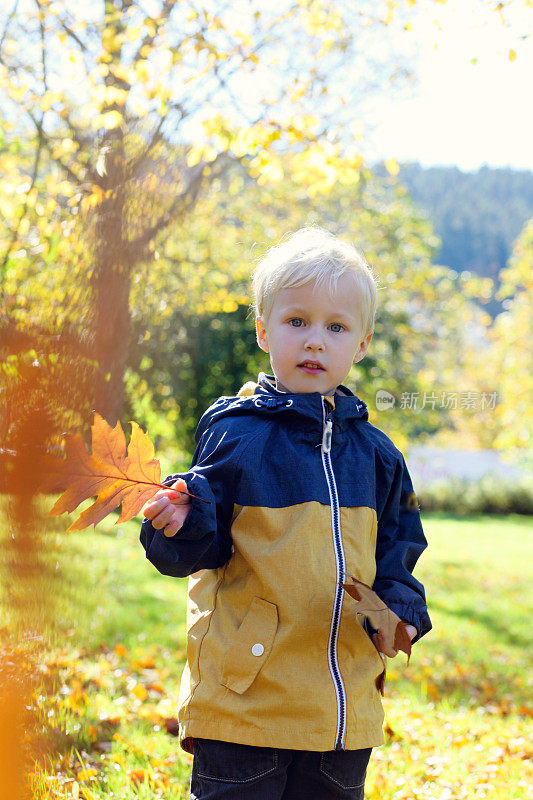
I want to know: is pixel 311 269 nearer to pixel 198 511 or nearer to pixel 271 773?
pixel 198 511

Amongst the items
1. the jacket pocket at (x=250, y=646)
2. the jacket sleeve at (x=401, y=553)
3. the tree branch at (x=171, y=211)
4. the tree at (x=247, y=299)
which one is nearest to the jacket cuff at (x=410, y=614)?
the jacket sleeve at (x=401, y=553)

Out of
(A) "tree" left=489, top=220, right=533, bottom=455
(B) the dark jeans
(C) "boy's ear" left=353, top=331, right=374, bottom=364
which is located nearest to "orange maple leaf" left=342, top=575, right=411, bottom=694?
(B) the dark jeans

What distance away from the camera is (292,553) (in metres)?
1.62

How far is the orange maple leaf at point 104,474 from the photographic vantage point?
141 centimetres

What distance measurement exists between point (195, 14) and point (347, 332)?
3.30 m

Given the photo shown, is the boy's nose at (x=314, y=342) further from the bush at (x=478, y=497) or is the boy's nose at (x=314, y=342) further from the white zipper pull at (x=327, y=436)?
the bush at (x=478, y=497)

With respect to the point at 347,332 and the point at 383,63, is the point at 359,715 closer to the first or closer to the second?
the point at 347,332

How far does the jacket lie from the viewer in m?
1.58

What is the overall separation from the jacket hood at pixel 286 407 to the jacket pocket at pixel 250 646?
43 cm

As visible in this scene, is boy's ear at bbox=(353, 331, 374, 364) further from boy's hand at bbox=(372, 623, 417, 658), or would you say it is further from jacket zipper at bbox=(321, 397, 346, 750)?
boy's hand at bbox=(372, 623, 417, 658)

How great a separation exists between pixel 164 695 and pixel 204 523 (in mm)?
2311

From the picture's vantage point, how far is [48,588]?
1879mm

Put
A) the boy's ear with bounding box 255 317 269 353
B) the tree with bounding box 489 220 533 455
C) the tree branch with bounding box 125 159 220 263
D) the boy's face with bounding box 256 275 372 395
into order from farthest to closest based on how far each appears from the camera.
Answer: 1. the tree with bounding box 489 220 533 455
2. the tree branch with bounding box 125 159 220 263
3. the boy's ear with bounding box 255 317 269 353
4. the boy's face with bounding box 256 275 372 395

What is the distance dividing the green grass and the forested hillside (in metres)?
57.1
